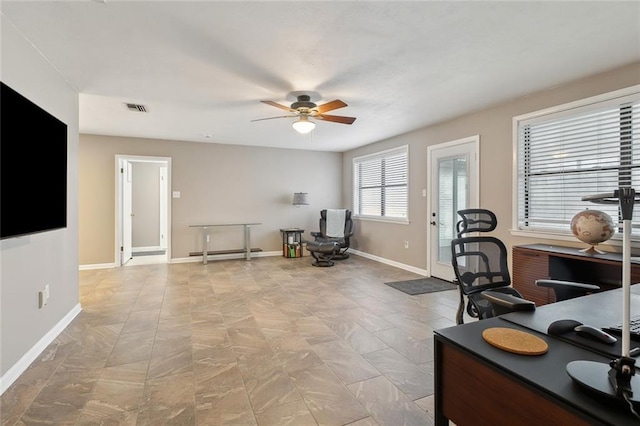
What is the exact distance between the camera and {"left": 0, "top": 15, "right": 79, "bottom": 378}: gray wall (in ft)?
6.86

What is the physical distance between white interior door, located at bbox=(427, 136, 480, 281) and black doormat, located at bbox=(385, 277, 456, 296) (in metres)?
0.16

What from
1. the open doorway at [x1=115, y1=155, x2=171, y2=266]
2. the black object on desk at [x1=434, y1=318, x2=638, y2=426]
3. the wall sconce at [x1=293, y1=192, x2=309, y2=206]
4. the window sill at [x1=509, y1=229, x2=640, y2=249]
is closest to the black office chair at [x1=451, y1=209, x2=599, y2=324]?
the black object on desk at [x1=434, y1=318, x2=638, y2=426]

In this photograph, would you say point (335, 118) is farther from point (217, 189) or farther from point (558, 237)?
point (217, 189)

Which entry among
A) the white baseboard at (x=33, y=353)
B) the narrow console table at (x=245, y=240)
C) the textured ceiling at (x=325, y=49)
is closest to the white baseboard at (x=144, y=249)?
the narrow console table at (x=245, y=240)

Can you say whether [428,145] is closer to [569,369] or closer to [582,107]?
[582,107]

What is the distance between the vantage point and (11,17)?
208 centimetres

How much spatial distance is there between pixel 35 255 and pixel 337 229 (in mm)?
4863

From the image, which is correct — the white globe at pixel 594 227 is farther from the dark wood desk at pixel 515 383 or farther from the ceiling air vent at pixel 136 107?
the ceiling air vent at pixel 136 107

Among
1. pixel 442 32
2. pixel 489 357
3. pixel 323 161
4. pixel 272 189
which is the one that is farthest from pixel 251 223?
pixel 489 357

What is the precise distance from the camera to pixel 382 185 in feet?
20.8

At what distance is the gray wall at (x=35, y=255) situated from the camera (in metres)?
2.09

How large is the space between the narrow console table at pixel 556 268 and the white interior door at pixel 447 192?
1221 mm

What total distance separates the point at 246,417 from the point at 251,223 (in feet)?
17.2

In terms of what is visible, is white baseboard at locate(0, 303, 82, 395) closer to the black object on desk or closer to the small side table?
the black object on desk
